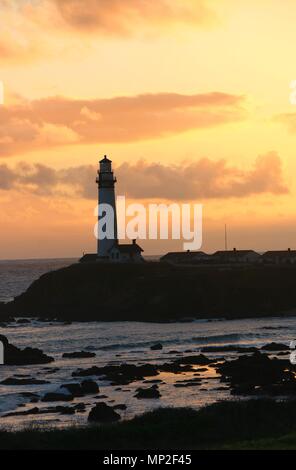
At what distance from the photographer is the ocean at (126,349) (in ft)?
138

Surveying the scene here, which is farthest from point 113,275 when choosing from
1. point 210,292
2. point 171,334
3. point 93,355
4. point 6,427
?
point 6,427

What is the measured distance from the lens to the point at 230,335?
72875 millimetres

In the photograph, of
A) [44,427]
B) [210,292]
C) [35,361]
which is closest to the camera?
[44,427]

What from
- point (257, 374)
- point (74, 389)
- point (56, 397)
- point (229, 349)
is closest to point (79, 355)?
point (229, 349)

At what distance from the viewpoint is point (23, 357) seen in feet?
195

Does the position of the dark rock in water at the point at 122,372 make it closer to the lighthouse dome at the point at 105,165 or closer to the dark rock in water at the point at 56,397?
the dark rock in water at the point at 56,397

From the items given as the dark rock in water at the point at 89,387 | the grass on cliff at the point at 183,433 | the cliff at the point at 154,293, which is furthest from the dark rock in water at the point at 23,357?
the cliff at the point at 154,293

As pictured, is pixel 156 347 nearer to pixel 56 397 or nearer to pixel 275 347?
pixel 275 347

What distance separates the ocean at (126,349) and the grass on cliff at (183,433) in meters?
4.31

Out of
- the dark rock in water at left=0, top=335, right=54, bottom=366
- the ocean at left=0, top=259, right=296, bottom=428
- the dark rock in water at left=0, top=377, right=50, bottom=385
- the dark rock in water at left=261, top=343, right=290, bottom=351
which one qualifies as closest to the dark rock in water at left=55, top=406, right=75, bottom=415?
the ocean at left=0, top=259, right=296, bottom=428

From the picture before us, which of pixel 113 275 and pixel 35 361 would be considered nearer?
pixel 35 361
